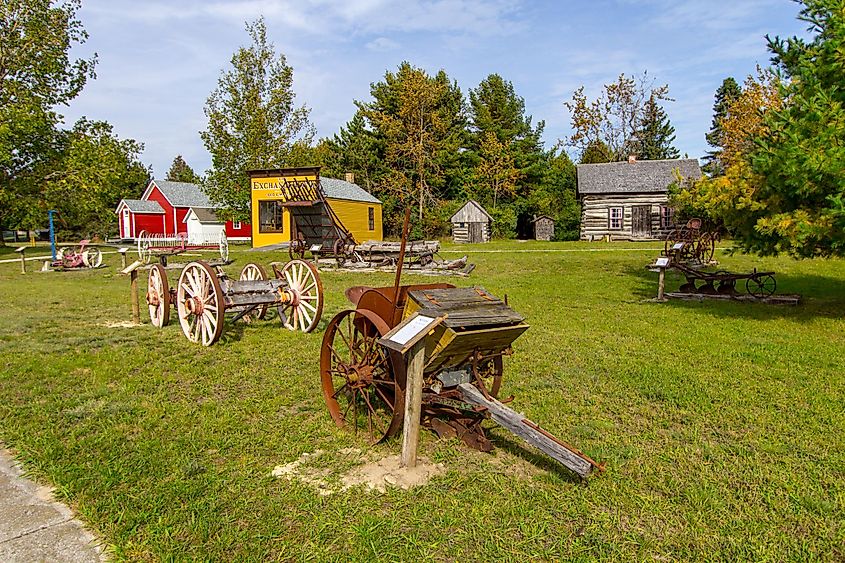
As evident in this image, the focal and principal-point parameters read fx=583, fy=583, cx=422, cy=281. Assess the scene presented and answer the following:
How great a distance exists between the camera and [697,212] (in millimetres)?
24719

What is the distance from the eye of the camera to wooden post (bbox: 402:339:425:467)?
12.7ft

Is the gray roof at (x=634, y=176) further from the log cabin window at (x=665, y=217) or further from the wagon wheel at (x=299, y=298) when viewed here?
the wagon wheel at (x=299, y=298)

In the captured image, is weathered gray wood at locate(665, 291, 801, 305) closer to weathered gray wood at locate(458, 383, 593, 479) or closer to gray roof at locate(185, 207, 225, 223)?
weathered gray wood at locate(458, 383, 593, 479)

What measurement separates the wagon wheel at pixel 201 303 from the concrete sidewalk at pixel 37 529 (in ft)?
12.4

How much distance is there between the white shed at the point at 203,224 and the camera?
40312 millimetres

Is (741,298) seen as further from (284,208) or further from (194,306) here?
(284,208)

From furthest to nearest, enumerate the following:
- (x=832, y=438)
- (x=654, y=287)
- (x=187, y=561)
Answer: (x=654, y=287), (x=832, y=438), (x=187, y=561)

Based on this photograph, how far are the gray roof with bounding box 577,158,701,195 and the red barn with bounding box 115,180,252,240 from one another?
27052mm

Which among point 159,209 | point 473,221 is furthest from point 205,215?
point 473,221

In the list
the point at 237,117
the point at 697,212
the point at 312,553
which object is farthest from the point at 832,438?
the point at 237,117

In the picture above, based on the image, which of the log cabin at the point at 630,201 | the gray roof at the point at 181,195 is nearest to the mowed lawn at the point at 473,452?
the log cabin at the point at 630,201

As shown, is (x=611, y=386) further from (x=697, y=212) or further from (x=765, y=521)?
(x=697, y=212)

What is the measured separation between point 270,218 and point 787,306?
23.9m

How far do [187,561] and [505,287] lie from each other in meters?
11.5
